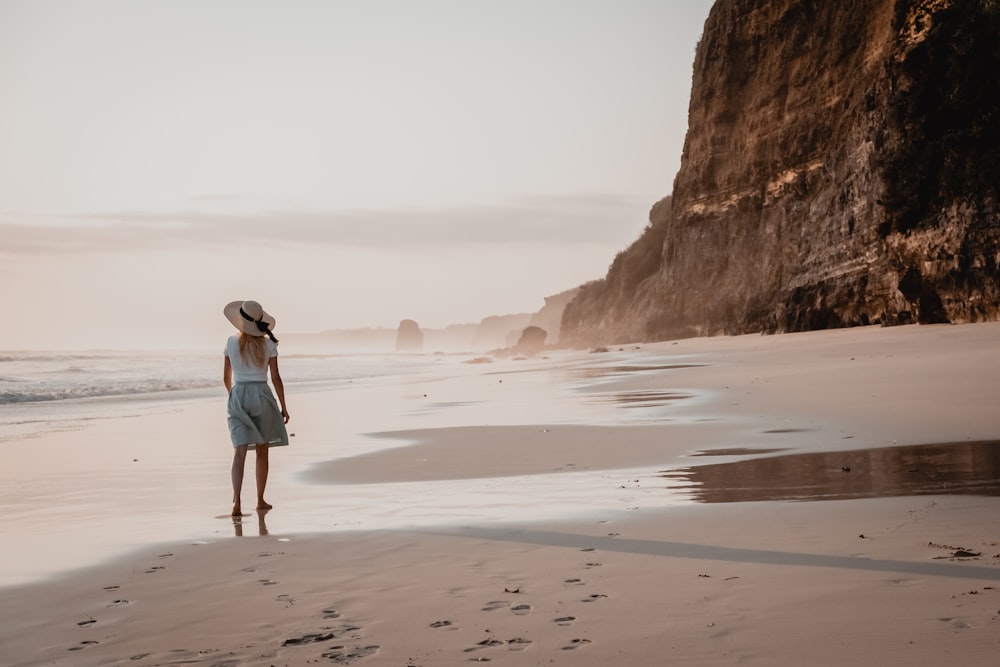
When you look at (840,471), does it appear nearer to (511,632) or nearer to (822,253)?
(511,632)

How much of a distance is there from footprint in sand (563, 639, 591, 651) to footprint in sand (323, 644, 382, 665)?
2.65 feet

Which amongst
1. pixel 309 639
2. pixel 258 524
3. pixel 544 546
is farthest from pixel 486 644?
pixel 258 524

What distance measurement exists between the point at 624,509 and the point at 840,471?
2.22 metres

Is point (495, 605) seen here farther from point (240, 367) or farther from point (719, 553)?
point (240, 367)

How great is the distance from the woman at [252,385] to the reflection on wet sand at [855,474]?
3.68m

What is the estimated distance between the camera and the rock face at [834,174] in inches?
938

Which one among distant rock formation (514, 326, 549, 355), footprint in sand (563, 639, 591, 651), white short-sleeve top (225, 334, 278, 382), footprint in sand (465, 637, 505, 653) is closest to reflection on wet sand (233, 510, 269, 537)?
white short-sleeve top (225, 334, 278, 382)

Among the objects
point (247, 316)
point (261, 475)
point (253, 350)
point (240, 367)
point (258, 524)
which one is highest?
point (247, 316)

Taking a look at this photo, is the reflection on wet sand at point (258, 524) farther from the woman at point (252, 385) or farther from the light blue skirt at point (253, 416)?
the light blue skirt at point (253, 416)

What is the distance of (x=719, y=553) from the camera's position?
4.98m

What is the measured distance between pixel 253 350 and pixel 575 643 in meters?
5.28

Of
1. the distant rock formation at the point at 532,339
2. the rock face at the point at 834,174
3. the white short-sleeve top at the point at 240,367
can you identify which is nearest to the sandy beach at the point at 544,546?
the white short-sleeve top at the point at 240,367

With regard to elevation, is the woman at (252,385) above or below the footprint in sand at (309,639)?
above

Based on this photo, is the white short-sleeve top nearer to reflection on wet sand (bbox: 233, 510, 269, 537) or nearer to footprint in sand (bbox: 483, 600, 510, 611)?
reflection on wet sand (bbox: 233, 510, 269, 537)
